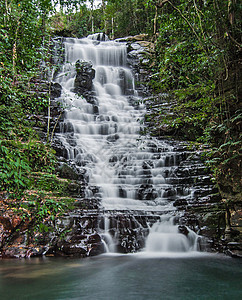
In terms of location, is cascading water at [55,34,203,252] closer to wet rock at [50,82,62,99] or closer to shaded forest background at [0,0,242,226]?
wet rock at [50,82,62,99]

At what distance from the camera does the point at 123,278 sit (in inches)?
158

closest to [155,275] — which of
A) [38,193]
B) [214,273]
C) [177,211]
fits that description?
[214,273]

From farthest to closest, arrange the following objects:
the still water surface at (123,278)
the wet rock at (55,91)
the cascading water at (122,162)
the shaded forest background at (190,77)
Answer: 1. the wet rock at (55,91)
2. the cascading water at (122,162)
3. the shaded forest background at (190,77)
4. the still water surface at (123,278)

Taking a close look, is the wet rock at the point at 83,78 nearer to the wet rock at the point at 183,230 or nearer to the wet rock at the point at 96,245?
the wet rock at the point at 96,245

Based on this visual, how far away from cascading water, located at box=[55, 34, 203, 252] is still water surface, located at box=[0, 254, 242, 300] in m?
0.92

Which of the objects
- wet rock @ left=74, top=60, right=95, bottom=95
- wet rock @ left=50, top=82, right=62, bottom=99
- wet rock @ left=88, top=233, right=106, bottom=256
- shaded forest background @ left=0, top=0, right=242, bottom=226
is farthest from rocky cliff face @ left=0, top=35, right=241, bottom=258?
wet rock @ left=74, top=60, right=95, bottom=95

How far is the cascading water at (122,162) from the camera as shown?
6211 millimetres

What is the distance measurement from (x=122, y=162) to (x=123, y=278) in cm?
590

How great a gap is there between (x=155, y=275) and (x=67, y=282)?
4.73 feet

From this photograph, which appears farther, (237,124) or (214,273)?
(237,124)

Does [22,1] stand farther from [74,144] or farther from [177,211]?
[177,211]

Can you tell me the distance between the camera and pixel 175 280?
3.87 m

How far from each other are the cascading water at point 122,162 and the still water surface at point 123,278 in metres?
0.92

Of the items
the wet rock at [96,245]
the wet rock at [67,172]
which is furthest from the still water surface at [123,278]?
the wet rock at [67,172]
